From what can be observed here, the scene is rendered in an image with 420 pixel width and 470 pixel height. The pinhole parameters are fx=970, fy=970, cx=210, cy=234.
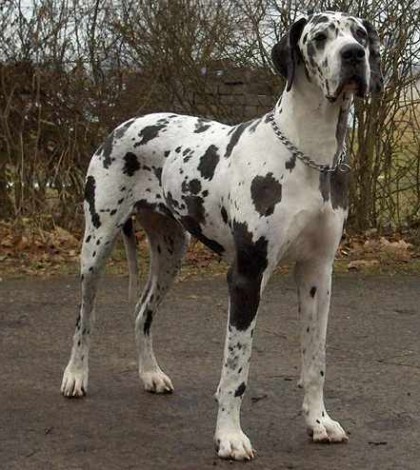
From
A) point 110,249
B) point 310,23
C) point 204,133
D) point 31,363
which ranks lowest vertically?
point 31,363

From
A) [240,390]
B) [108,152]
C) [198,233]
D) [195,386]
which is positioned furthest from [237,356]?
[108,152]

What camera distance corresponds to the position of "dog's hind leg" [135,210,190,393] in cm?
592

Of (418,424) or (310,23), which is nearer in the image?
(310,23)

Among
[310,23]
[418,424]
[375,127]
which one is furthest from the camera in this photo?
[375,127]

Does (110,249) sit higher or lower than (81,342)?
higher

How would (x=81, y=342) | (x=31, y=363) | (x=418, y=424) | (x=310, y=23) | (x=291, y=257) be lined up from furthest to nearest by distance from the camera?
(x=31, y=363)
(x=81, y=342)
(x=418, y=424)
(x=291, y=257)
(x=310, y=23)

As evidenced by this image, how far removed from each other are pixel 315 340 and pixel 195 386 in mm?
1204

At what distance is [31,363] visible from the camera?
6.38m

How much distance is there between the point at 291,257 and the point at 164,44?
20.4 ft

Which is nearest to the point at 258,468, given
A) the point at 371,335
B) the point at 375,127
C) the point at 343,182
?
the point at 343,182

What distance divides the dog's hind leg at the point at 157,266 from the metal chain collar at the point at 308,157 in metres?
1.43

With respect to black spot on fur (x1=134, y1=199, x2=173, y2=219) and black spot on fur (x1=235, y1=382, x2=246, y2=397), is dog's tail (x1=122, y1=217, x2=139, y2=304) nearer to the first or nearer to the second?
black spot on fur (x1=134, y1=199, x2=173, y2=219)

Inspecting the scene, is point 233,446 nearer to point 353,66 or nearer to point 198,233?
point 198,233

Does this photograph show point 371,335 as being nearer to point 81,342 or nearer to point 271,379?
point 271,379
